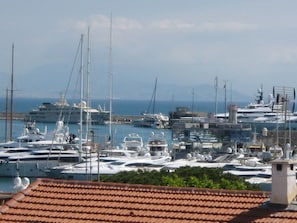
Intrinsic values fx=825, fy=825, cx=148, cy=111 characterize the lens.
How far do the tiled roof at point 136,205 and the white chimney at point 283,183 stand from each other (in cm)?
22

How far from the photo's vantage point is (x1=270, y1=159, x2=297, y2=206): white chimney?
57.2 feet

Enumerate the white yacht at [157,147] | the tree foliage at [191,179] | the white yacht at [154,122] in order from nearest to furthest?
1. the tree foliage at [191,179]
2. the white yacht at [157,147]
3. the white yacht at [154,122]

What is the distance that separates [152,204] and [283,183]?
2.92 metres

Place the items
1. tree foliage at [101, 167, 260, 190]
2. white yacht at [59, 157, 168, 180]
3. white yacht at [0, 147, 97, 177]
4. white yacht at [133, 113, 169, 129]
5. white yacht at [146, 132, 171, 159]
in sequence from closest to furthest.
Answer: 1. tree foliage at [101, 167, 260, 190]
2. white yacht at [59, 157, 168, 180]
3. white yacht at [0, 147, 97, 177]
4. white yacht at [146, 132, 171, 159]
5. white yacht at [133, 113, 169, 129]

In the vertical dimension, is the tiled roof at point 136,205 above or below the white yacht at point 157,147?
above

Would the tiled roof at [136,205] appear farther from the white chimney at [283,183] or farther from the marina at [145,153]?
the marina at [145,153]

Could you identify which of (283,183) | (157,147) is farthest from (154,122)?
(283,183)

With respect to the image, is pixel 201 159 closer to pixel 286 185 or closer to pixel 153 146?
pixel 153 146

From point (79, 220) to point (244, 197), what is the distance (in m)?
3.64

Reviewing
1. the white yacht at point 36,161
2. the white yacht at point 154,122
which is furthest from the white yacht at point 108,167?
the white yacht at point 154,122

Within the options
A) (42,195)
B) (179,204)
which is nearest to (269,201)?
(179,204)

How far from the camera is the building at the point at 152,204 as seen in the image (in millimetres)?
17438

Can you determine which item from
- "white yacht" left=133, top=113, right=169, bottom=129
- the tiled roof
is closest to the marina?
the tiled roof

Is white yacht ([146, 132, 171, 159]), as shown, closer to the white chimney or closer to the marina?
the marina
